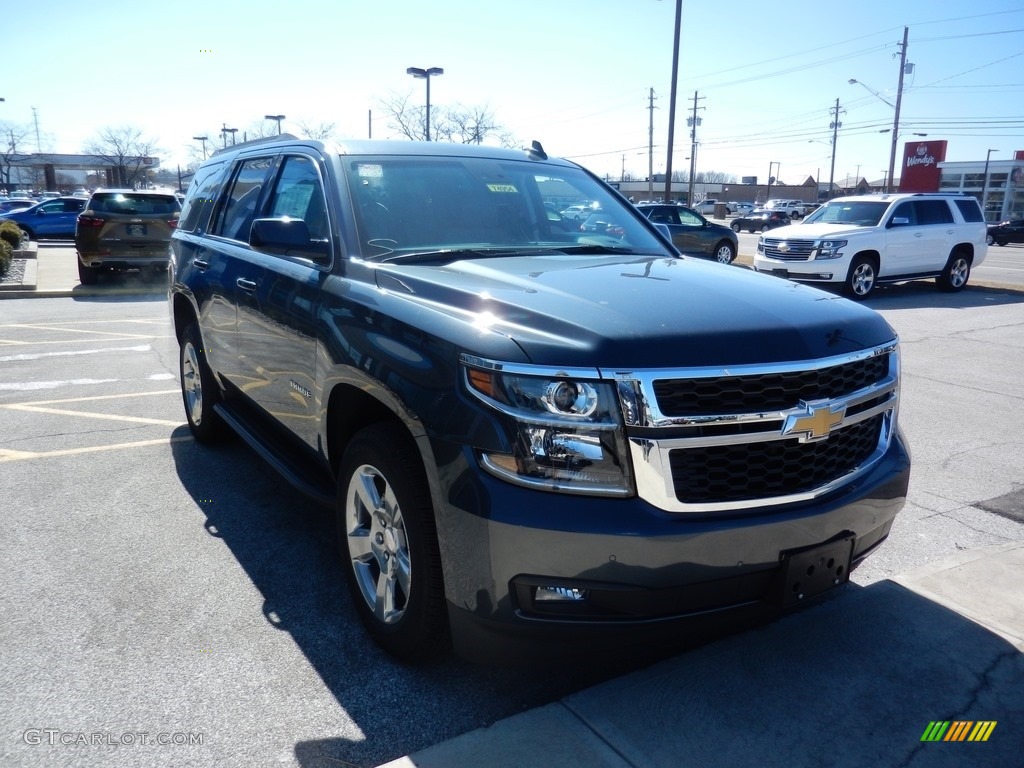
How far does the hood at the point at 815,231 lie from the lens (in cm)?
1460

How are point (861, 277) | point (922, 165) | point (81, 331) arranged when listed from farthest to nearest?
point (922, 165), point (861, 277), point (81, 331)

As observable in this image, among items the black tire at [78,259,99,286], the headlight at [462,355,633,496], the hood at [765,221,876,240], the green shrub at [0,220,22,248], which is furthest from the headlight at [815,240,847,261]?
the green shrub at [0,220,22,248]

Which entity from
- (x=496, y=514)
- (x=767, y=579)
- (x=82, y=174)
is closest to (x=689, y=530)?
(x=767, y=579)

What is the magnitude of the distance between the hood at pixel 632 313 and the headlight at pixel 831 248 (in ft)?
39.7

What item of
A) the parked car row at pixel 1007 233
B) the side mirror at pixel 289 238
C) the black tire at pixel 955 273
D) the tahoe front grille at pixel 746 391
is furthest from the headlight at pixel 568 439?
the parked car row at pixel 1007 233

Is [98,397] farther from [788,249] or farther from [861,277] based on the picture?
[861,277]

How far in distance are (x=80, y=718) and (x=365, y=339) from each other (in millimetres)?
1563

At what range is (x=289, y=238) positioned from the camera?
3395mm

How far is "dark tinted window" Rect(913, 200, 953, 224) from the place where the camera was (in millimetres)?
15594

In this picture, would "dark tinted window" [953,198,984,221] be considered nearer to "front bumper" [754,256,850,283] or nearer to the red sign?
"front bumper" [754,256,850,283]

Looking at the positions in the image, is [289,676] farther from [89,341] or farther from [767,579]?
[89,341]

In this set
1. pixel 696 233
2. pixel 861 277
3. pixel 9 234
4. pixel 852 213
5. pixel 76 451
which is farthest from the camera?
pixel 696 233

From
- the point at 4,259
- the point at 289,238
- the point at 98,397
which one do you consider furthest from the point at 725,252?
the point at 289,238

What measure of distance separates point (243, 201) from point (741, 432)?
355cm
